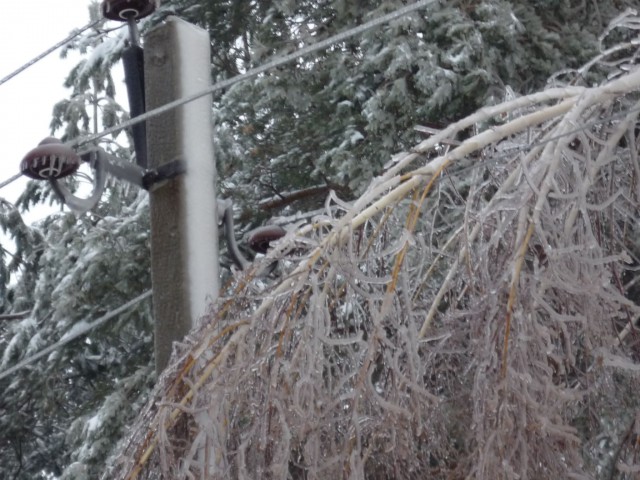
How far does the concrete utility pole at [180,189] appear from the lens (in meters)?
4.68

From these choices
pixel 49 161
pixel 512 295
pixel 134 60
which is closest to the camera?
pixel 512 295

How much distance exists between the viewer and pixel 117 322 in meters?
10.4

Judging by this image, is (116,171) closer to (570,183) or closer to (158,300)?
(158,300)

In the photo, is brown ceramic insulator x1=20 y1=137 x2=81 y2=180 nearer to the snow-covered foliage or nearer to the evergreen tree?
the snow-covered foliage

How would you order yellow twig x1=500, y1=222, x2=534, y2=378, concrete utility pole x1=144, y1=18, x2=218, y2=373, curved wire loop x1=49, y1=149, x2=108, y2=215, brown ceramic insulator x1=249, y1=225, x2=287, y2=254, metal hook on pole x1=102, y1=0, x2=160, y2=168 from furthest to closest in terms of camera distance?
brown ceramic insulator x1=249, y1=225, x2=287, y2=254 → metal hook on pole x1=102, y1=0, x2=160, y2=168 → curved wire loop x1=49, y1=149, x2=108, y2=215 → concrete utility pole x1=144, y1=18, x2=218, y2=373 → yellow twig x1=500, y1=222, x2=534, y2=378

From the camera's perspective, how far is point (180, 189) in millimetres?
4812

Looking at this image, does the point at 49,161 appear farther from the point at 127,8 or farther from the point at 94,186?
the point at 127,8

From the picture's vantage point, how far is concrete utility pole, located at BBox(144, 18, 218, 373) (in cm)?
468

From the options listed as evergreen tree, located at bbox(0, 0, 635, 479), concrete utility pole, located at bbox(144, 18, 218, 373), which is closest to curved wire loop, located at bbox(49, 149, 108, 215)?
concrete utility pole, located at bbox(144, 18, 218, 373)

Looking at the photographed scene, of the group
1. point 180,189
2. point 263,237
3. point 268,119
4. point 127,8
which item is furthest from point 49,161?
point 268,119

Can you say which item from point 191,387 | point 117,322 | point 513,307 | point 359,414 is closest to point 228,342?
point 191,387

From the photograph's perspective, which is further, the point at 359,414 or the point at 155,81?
the point at 155,81

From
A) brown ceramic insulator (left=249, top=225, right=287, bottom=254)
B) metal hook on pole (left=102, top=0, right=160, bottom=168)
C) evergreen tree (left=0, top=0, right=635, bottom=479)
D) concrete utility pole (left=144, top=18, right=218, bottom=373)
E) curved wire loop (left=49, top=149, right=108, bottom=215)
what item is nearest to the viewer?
concrete utility pole (left=144, top=18, right=218, bottom=373)

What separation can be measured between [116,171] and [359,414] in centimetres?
171
